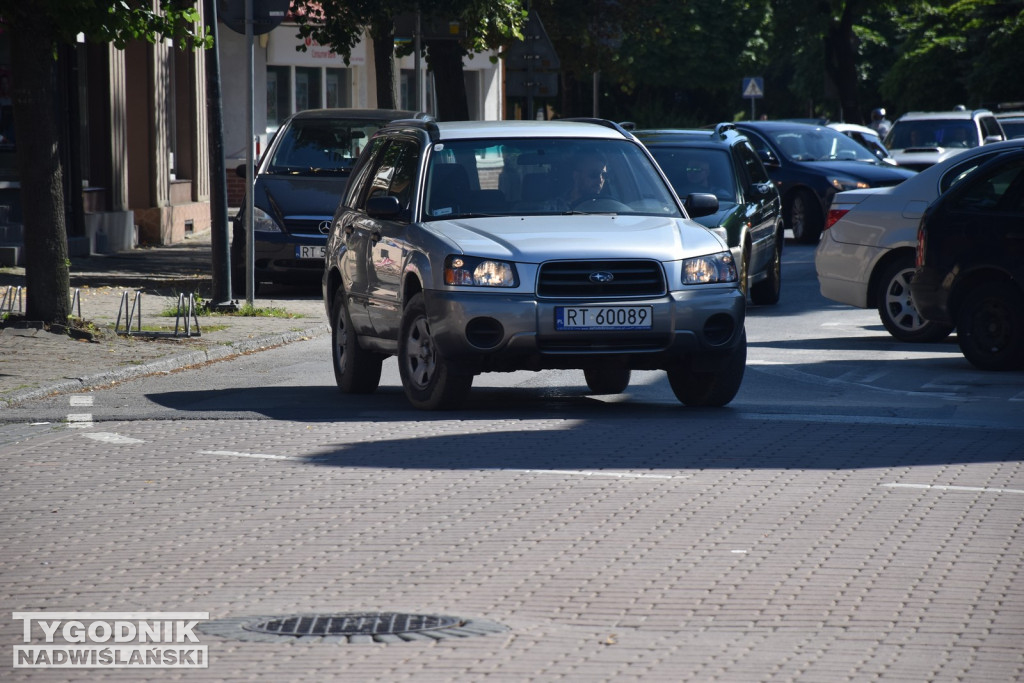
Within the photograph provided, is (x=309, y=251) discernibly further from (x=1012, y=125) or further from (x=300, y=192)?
(x=1012, y=125)

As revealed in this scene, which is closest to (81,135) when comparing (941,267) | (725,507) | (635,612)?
(941,267)

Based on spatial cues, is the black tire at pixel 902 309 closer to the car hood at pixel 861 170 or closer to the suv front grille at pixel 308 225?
the suv front grille at pixel 308 225

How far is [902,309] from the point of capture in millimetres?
14953

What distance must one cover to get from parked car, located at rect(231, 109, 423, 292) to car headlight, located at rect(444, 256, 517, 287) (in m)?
8.54

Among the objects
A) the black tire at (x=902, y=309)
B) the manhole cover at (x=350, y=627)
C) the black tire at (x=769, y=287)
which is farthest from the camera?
the black tire at (x=769, y=287)

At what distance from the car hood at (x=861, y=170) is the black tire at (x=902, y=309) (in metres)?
10.2

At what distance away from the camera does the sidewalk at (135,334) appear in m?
12.2

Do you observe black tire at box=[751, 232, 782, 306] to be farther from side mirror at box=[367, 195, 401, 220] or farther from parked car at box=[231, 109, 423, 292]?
side mirror at box=[367, 195, 401, 220]

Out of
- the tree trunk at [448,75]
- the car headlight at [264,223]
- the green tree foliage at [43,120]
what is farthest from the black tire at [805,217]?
the green tree foliage at [43,120]

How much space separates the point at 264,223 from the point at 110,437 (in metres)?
9.44

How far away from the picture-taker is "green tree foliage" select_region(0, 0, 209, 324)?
1360 centimetres

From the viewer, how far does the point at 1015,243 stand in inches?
493

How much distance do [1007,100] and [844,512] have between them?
4410 cm

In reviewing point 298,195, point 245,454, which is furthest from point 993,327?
point 298,195
